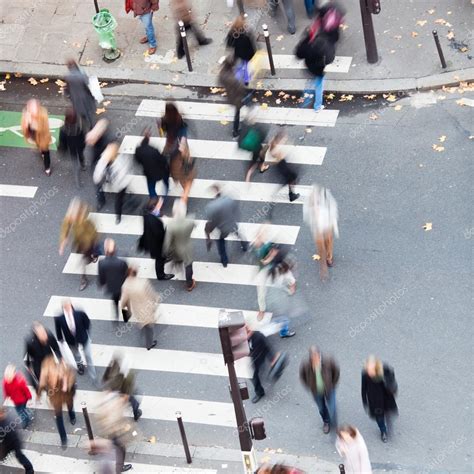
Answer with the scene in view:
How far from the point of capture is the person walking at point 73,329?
17.7m

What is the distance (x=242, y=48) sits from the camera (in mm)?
21859

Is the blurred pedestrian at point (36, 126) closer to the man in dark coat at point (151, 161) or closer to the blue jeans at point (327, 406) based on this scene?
the man in dark coat at point (151, 161)

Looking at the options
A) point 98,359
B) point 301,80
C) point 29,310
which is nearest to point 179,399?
point 98,359

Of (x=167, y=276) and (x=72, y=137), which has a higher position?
(x=72, y=137)

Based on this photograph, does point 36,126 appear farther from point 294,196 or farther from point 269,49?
point 269,49

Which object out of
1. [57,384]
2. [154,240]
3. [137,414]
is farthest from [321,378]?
[154,240]

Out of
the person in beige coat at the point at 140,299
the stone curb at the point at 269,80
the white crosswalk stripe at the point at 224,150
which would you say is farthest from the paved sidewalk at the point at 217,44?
the person in beige coat at the point at 140,299

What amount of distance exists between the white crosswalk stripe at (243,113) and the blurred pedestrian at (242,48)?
2.35 feet

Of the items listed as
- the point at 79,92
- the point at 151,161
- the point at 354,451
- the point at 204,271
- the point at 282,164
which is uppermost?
the point at 79,92

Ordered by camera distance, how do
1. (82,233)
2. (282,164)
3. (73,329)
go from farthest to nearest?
1. (282,164)
2. (82,233)
3. (73,329)

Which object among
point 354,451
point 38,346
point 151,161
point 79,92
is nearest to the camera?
point 354,451

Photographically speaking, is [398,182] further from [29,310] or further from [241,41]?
[29,310]

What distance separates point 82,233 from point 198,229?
6.92 ft

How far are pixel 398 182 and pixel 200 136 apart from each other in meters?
3.86
